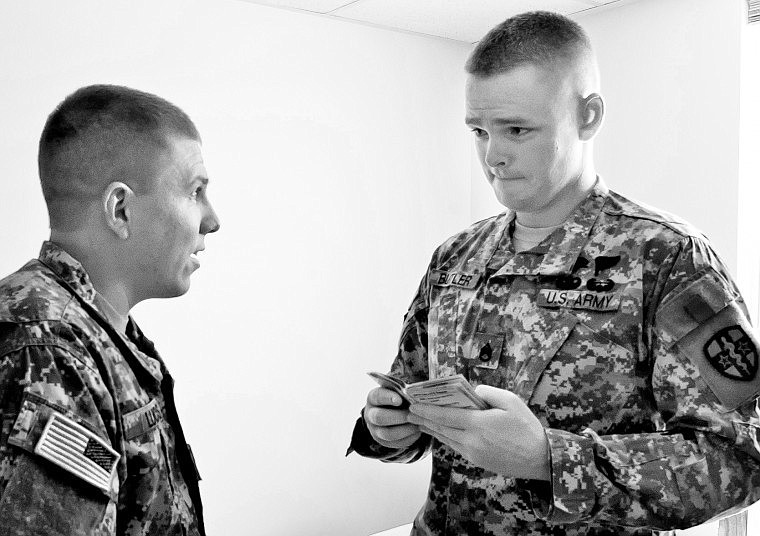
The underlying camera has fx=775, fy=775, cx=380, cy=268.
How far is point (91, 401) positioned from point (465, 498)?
2.69 feet

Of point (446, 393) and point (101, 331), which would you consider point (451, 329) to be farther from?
point (101, 331)

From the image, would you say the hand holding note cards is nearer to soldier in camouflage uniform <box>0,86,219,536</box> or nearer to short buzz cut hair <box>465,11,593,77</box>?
soldier in camouflage uniform <box>0,86,219,536</box>

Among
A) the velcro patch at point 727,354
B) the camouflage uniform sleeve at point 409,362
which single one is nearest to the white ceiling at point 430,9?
the camouflage uniform sleeve at point 409,362

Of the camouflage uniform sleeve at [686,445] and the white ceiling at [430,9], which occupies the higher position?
the white ceiling at [430,9]

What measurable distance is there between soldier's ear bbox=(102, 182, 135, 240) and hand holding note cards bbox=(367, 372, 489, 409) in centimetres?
55

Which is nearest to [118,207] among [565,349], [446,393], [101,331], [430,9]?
[101,331]

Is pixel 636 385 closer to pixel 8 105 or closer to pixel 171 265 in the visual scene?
pixel 171 265

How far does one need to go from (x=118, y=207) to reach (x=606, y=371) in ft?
3.03

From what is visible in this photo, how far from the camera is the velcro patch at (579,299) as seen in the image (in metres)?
1.47

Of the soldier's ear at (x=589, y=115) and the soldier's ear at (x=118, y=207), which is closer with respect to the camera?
the soldier's ear at (x=118, y=207)

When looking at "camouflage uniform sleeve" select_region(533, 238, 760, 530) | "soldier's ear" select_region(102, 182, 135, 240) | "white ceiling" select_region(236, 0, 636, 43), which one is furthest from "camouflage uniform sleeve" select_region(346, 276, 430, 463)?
"white ceiling" select_region(236, 0, 636, 43)

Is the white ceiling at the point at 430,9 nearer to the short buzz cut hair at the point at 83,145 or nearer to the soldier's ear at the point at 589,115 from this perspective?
the soldier's ear at the point at 589,115

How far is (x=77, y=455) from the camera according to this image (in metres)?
0.98

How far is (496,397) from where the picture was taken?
1373mm
